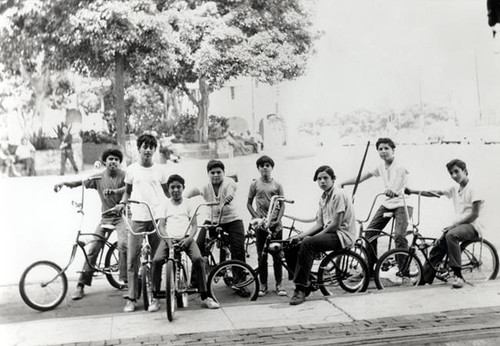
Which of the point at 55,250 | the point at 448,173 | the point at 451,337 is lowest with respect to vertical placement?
the point at 451,337

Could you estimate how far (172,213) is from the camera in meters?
5.39

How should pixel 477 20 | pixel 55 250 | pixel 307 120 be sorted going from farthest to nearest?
pixel 477 20
pixel 307 120
pixel 55 250

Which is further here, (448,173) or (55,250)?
(448,173)

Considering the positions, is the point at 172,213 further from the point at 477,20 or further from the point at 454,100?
the point at 477,20

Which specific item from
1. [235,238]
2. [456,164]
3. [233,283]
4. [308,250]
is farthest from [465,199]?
[233,283]

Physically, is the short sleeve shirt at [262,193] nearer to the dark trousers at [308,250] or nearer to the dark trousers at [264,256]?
the dark trousers at [264,256]

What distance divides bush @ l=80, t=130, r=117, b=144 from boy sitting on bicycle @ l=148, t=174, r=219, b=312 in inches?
22.3

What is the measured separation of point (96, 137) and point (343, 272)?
2.35 m

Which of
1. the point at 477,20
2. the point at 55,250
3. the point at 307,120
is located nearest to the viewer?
the point at 55,250

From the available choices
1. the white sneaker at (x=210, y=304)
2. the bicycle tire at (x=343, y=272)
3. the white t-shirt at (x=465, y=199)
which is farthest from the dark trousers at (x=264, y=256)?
the white t-shirt at (x=465, y=199)

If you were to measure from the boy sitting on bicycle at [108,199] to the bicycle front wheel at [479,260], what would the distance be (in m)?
3.11

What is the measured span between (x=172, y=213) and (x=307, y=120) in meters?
1.44

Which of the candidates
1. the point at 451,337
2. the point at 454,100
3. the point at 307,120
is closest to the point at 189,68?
the point at 307,120

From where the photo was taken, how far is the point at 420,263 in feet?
20.2
